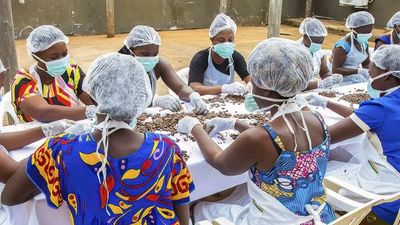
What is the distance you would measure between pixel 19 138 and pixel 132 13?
10.0m

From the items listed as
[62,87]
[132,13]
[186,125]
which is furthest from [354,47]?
[132,13]

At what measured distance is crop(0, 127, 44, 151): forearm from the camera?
212cm

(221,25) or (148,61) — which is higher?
(221,25)

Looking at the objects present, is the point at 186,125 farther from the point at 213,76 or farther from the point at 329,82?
the point at 329,82

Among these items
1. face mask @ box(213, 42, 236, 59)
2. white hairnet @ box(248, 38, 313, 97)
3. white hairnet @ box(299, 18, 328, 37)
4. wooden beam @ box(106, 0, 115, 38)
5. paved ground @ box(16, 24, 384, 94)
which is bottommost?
paved ground @ box(16, 24, 384, 94)

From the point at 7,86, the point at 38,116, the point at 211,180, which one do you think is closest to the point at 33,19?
the point at 7,86

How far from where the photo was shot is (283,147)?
169cm

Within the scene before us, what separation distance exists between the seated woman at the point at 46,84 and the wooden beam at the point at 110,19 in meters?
8.06

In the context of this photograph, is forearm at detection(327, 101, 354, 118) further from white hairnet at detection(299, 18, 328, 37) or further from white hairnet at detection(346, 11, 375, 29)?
white hairnet at detection(346, 11, 375, 29)

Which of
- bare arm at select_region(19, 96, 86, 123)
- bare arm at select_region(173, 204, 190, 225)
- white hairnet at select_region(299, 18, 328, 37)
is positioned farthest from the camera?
white hairnet at select_region(299, 18, 328, 37)

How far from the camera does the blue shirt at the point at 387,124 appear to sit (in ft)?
7.17

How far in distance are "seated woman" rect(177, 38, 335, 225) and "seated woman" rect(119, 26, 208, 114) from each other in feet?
3.33

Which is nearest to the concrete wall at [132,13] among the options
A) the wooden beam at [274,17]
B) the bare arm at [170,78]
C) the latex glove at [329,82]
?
the wooden beam at [274,17]

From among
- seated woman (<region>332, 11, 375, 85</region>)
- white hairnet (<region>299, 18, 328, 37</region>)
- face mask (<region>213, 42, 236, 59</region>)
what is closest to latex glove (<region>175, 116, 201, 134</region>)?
face mask (<region>213, 42, 236, 59</region>)
